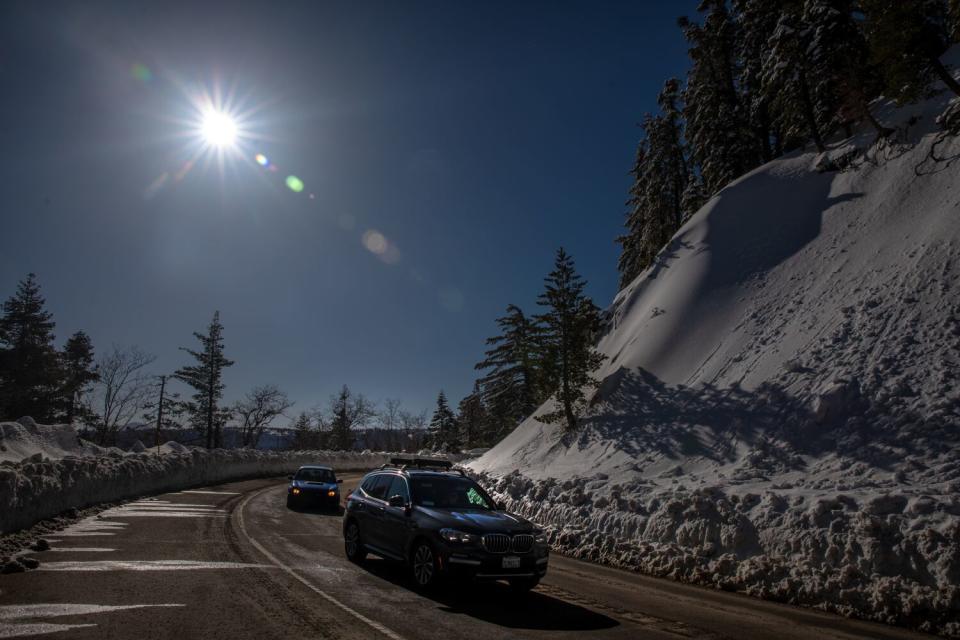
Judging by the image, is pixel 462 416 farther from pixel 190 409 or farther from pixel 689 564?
pixel 689 564

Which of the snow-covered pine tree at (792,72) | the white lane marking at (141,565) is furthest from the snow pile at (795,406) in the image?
the white lane marking at (141,565)

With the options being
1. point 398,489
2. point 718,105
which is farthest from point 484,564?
point 718,105

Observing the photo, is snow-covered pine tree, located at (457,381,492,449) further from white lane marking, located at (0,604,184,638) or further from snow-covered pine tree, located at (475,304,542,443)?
white lane marking, located at (0,604,184,638)

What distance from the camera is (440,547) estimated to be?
307 inches

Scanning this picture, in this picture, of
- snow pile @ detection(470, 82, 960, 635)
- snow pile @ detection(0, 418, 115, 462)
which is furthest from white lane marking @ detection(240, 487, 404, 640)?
snow pile @ detection(0, 418, 115, 462)

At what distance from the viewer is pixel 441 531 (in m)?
7.91

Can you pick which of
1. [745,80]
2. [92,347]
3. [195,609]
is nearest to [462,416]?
[92,347]

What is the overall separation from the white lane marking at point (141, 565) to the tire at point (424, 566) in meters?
2.59

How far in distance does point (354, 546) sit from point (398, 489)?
169 cm

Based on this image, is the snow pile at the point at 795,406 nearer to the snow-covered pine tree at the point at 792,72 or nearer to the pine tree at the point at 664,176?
the snow-covered pine tree at the point at 792,72

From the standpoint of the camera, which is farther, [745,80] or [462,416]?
[462,416]

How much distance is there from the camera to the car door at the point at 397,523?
8.73 metres

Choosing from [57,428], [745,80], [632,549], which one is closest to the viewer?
[632,549]

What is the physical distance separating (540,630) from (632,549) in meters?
5.93
